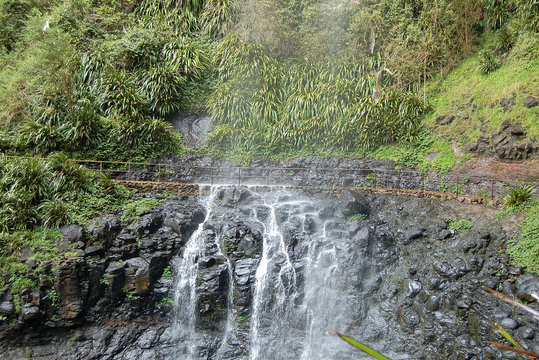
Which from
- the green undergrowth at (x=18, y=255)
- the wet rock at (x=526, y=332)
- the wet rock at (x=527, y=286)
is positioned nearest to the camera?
the wet rock at (x=526, y=332)

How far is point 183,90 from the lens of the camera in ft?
55.4

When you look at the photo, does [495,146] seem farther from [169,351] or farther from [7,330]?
[7,330]

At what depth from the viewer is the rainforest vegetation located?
13.2 metres

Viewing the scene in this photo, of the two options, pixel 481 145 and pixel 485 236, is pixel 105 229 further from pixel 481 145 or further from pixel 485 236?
pixel 481 145

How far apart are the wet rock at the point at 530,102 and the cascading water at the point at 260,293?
734 centimetres

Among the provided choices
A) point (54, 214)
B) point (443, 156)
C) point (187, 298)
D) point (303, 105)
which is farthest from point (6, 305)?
point (443, 156)

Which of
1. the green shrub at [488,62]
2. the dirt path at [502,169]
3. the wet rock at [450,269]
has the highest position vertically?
the green shrub at [488,62]

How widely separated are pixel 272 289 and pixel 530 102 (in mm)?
10109

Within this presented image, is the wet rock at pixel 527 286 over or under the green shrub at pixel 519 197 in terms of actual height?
under

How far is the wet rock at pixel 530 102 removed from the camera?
38.1ft

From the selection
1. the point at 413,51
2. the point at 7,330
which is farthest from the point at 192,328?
the point at 413,51

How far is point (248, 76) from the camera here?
16.8 m

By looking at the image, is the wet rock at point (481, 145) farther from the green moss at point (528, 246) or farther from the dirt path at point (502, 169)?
the green moss at point (528, 246)

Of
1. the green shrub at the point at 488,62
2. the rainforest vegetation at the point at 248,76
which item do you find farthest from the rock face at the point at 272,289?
the green shrub at the point at 488,62
